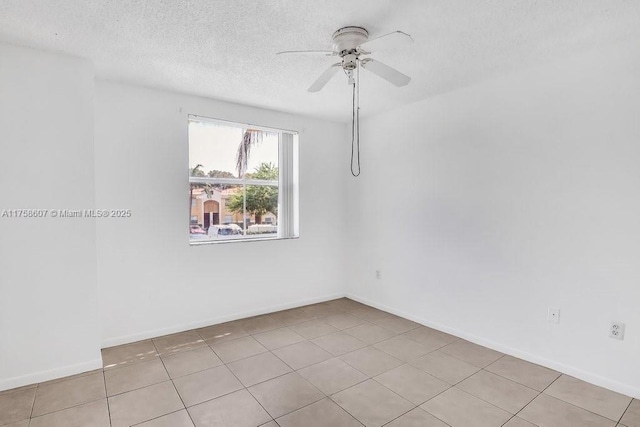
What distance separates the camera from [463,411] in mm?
2111

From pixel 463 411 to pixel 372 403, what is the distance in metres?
0.57

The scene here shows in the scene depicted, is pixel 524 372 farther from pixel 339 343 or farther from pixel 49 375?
pixel 49 375

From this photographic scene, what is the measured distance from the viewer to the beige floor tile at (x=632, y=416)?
6.52 feet

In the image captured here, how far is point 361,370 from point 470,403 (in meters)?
0.79

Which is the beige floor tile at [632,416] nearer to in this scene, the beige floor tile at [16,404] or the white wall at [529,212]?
the white wall at [529,212]

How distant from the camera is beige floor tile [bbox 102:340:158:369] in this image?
2718 millimetres

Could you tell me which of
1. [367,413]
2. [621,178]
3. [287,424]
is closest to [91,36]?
[287,424]

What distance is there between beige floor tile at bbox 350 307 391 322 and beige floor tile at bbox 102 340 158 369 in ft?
7.06

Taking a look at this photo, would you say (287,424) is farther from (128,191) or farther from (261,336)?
(128,191)

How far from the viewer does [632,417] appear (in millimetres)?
2041

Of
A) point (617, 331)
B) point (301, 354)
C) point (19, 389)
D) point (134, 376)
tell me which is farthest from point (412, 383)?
point (19, 389)

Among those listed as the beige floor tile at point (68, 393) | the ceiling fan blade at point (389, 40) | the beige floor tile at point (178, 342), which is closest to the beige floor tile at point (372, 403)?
the beige floor tile at point (178, 342)

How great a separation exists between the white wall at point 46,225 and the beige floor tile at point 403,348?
2381 millimetres

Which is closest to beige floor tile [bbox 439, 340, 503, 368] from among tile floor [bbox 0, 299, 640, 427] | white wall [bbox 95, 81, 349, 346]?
tile floor [bbox 0, 299, 640, 427]
